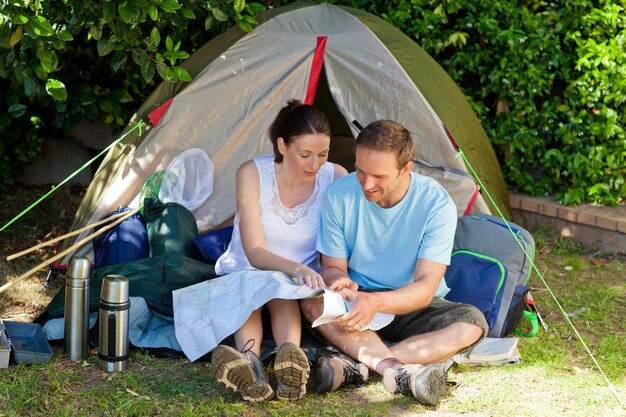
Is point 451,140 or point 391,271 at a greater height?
point 451,140

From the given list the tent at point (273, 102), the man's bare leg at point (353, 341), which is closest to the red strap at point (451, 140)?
the tent at point (273, 102)

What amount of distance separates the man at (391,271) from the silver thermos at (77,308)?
0.81 meters

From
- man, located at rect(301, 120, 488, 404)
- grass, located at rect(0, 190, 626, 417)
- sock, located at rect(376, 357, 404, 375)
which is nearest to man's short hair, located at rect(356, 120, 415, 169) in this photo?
man, located at rect(301, 120, 488, 404)

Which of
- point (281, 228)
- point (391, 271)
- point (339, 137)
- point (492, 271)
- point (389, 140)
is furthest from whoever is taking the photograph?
point (339, 137)

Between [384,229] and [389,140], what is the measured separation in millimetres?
393

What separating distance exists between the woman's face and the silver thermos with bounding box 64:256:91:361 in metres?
0.88

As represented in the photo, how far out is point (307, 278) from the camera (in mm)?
3223

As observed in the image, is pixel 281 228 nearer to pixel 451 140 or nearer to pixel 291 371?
pixel 291 371

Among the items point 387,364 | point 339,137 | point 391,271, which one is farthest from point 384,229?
point 339,137

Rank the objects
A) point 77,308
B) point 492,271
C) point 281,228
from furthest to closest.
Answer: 1. point 492,271
2. point 281,228
3. point 77,308

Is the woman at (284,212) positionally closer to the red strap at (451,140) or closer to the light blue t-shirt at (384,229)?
the light blue t-shirt at (384,229)

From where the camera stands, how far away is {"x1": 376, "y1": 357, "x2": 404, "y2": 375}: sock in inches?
122

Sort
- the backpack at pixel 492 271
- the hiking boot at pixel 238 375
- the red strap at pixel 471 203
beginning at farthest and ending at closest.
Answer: the red strap at pixel 471 203 → the backpack at pixel 492 271 → the hiking boot at pixel 238 375

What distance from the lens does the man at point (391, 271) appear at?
3131 millimetres
